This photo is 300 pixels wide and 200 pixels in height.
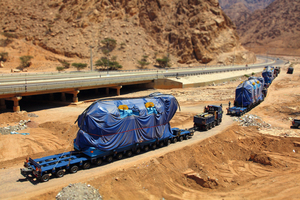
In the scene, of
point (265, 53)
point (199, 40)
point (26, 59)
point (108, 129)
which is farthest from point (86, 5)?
point (265, 53)

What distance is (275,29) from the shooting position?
548 ft

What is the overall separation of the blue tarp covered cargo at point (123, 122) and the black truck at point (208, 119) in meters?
4.75

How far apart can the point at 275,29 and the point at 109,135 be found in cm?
18507

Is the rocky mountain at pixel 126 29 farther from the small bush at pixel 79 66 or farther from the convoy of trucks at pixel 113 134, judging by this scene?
the convoy of trucks at pixel 113 134

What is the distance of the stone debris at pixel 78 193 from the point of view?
10773 mm

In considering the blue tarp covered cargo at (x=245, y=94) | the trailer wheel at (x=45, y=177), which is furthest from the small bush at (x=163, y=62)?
the trailer wheel at (x=45, y=177)

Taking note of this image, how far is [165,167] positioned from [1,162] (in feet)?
32.7

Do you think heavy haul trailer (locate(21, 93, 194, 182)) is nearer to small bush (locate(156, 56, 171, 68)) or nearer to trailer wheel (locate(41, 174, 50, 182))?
trailer wheel (locate(41, 174, 50, 182))

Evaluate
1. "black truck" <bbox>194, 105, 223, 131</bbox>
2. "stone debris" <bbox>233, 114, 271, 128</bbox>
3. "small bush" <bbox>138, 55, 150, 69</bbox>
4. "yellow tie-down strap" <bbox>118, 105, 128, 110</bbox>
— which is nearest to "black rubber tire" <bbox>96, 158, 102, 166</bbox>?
"yellow tie-down strap" <bbox>118, 105, 128, 110</bbox>

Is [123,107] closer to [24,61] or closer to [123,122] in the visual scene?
[123,122]

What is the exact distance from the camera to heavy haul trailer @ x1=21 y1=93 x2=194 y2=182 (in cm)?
1291

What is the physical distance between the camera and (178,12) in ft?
265

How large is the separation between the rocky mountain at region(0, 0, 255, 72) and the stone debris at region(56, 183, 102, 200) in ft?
182

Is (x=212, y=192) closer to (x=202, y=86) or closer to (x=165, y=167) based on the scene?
(x=165, y=167)
